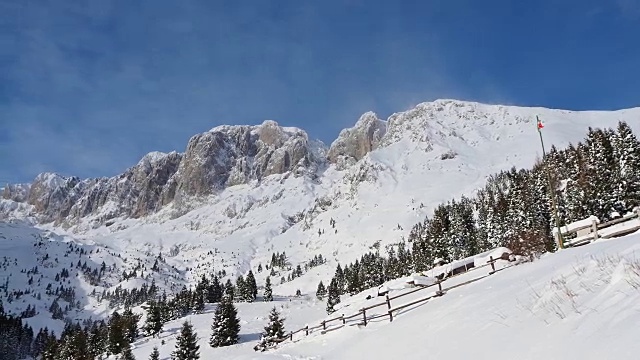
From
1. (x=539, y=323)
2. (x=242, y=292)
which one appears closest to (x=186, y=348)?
(x=539, y=323)

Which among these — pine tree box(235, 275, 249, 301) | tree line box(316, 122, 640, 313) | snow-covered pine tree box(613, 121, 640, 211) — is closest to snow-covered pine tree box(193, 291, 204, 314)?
pine tree box(235, 275, 249, 301)

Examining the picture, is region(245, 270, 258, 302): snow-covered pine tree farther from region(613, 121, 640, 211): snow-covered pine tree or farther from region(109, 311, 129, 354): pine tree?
region(613, 121, 640, 211): snow-covered pine tree

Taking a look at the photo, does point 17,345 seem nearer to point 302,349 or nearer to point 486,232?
point 486,232

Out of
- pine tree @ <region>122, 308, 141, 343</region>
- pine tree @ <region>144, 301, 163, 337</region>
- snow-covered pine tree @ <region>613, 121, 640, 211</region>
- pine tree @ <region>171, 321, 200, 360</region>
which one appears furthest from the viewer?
pine tree @ <region>122, 308, 141, 343</region>

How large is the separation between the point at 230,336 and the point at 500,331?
2294 inches

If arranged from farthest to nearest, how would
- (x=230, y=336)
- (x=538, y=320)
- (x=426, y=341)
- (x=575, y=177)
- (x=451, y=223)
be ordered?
(x=451, y=223), (x=575, y=177), (x=230, y=336), (x=426, y=341), (x=538, y=320)

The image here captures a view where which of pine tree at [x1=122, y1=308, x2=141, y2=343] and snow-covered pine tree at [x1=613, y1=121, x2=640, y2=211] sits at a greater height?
snow-covered pine tree at [x1=613, y1=121, x2=640, y2=211]

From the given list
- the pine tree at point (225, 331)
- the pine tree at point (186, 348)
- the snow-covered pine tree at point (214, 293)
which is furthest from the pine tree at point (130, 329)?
the snow-covered pine tree at point (214, 293)

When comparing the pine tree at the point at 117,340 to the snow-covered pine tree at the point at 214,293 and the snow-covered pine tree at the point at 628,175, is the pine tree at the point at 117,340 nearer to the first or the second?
the snow-covered pine tree at the point at 214,293

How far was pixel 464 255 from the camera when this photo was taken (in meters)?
78.5

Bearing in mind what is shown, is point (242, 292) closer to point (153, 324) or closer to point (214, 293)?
point (214, 293)

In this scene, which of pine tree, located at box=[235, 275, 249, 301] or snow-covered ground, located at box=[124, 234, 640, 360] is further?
pine tree, located at box=[235, 275, 249, 301]

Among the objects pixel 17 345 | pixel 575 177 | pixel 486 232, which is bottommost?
pixel 17 345

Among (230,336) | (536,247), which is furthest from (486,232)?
(536,247)
